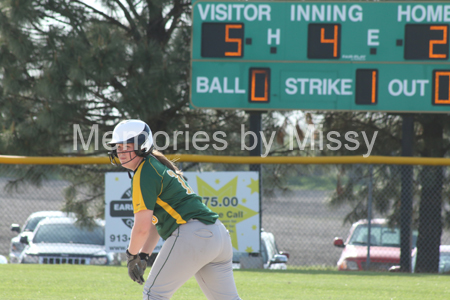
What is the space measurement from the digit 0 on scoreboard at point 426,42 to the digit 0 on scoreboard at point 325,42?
3.56 ft

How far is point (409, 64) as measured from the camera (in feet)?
28.6

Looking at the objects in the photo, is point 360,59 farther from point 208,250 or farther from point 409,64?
point 208,250

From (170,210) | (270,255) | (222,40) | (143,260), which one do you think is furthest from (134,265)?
(270,255)

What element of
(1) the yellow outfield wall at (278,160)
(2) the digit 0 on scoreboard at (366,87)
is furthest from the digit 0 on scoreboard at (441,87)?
(1) the yellow outfield wall at (278,160)

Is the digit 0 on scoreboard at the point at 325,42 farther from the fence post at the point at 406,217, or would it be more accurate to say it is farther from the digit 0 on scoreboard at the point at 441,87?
the fence post at the point at 406,217

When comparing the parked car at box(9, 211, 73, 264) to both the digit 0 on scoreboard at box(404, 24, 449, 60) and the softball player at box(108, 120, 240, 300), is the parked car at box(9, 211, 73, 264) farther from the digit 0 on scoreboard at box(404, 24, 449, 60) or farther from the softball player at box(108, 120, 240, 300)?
the softball player at box(108, 120, 240, 300)

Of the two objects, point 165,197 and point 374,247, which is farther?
point 374,247

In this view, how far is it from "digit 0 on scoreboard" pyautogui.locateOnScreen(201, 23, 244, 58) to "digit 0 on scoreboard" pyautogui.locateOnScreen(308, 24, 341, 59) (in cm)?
110

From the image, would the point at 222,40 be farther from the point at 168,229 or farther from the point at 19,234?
the point at 19,234

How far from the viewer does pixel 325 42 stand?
8.77m

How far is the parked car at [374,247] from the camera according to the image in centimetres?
942

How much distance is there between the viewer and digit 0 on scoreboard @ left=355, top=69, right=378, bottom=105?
8.75 meters

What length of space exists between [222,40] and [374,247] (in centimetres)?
448

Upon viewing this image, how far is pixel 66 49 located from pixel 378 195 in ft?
20.3
